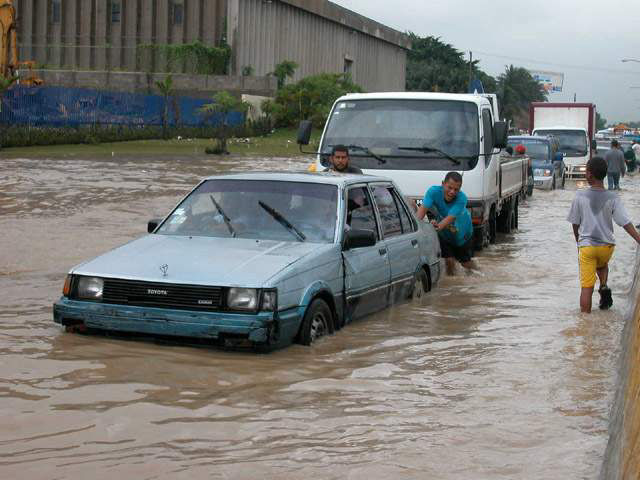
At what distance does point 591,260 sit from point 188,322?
4.59 metres

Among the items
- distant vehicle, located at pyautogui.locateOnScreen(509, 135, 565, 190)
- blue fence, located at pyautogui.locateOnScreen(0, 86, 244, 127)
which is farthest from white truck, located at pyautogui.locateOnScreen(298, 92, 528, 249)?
blue fence, located at pyautogui.locateOnScreen(0, 86, 244, 127)

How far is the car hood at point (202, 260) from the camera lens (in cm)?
816

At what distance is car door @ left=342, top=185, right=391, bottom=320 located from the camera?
945 cm

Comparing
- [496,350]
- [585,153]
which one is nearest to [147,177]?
[585,153]

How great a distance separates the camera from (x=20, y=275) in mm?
13172

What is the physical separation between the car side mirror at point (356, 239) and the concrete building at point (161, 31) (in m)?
50.0

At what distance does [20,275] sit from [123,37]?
5225cm

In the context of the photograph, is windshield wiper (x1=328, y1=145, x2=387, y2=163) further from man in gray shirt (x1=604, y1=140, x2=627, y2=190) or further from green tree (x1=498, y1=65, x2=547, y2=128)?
green tree (x1=498, y1=65, x2=547, y2=128)

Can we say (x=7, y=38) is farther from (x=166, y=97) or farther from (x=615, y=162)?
(x=615, y=162)

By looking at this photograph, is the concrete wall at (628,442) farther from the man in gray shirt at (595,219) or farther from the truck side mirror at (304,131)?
the truck side mirror at (304,131)

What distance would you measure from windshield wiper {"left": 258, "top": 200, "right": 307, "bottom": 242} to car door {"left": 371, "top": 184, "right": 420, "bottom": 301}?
4.07 ft

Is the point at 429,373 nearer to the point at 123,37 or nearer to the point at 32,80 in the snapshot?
the point at 32,80

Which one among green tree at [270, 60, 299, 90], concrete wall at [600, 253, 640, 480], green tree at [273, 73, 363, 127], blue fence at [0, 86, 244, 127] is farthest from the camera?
green tree at [270, 60, 299, 90]

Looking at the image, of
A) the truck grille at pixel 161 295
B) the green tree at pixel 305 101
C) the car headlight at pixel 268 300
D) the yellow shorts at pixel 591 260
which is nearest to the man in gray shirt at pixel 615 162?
the green tree at pixel 305 101
